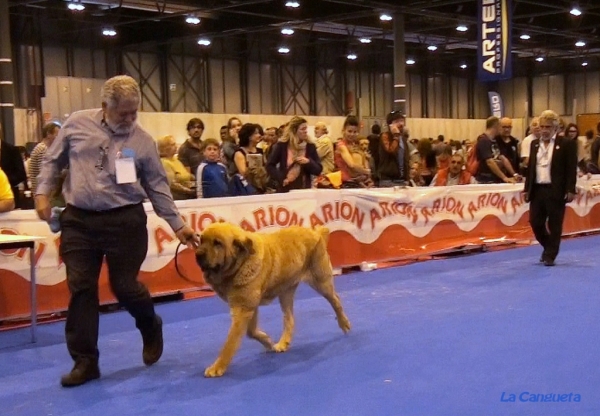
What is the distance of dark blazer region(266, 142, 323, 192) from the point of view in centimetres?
748

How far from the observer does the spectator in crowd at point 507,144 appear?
9695mm

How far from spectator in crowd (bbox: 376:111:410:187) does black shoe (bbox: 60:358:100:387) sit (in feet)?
17.1

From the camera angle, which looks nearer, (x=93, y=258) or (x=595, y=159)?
(x=93, y=258)

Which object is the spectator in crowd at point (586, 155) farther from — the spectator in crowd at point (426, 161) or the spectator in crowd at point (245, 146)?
the spectator in crowd at point (245, 146)

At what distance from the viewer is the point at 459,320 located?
541 centimetres

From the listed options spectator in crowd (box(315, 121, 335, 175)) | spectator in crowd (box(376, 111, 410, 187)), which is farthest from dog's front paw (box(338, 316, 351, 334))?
spectator in crowd (box(376, 111, 410, 187))

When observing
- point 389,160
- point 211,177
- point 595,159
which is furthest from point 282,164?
point 595,159

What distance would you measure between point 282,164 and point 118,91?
3.80m

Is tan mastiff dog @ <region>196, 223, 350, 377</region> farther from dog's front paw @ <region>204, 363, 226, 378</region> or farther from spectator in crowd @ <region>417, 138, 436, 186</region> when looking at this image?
spectator in crowd @ <region>417, 138, 436, 186</region>

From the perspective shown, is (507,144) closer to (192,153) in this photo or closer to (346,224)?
(346,224)

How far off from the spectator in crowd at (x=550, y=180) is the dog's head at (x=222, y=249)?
4.72 meters

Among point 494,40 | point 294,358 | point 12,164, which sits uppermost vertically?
point 494,40

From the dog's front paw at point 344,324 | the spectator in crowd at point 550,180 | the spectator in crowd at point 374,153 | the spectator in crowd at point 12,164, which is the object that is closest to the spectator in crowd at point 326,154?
the spectator in crowd at point 374,153

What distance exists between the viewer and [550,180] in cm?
788
